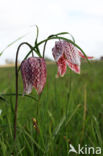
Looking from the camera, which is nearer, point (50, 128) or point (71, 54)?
point (71, 54)

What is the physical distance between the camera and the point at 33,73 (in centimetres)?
70

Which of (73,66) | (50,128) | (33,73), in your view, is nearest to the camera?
(33,73)

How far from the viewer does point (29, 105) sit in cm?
160

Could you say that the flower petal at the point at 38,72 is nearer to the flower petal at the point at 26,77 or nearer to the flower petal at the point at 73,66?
the flower petal at the point at 26,77

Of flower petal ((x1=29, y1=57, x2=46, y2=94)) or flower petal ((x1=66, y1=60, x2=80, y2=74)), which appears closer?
flower petal ((x1=29, y1=57, x2=46, y2=94))

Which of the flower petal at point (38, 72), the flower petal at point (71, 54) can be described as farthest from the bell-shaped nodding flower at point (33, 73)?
the flower petal at point (71, 54)

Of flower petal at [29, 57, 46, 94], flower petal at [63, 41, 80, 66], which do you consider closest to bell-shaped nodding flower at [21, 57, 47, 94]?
flower petal at [29, 57, 46, 94]

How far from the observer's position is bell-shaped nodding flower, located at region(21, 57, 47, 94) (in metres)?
0.68

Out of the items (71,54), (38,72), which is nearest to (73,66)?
(71,54)

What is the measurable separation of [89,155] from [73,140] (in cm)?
14

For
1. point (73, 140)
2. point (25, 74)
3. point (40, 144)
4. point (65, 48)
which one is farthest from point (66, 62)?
point (73, 140)

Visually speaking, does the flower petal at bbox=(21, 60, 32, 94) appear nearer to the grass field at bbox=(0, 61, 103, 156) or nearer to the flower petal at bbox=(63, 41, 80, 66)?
the grass field at bbox=(0, 61, 103, 156)

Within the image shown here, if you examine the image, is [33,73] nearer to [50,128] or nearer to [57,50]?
[57,50]

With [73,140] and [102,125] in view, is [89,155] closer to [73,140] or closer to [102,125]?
[73,140]
